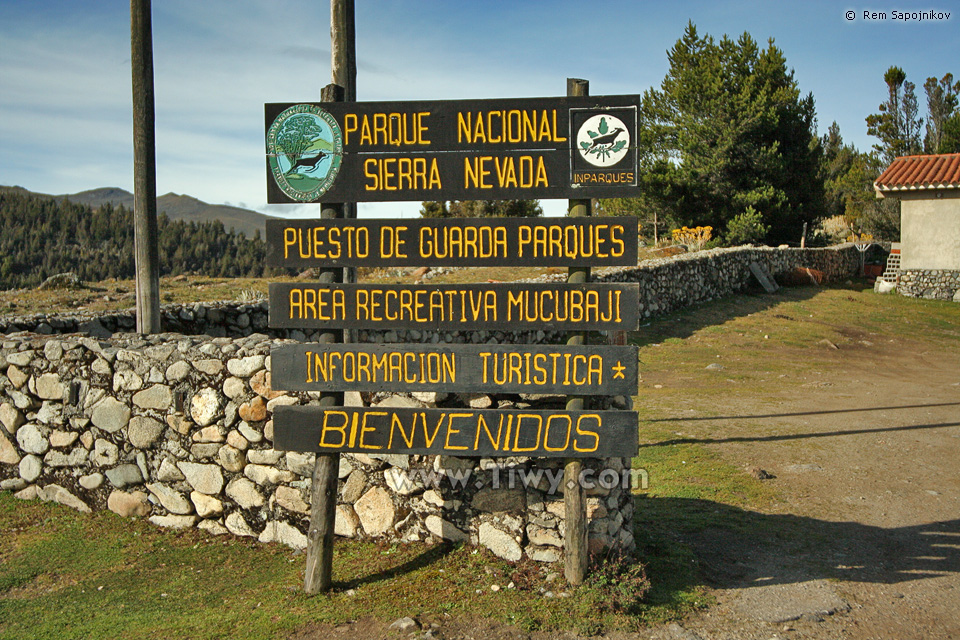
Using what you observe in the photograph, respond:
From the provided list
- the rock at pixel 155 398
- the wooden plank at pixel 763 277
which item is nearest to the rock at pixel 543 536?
the rock at pixel 155 398

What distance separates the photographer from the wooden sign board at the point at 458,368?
476cm

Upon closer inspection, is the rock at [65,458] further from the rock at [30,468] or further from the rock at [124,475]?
the rock at [124,475]

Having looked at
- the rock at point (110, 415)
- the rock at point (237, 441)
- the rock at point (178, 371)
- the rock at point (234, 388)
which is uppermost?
the rock at point (178, 371)

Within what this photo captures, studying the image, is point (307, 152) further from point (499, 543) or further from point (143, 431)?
point (499, 543)

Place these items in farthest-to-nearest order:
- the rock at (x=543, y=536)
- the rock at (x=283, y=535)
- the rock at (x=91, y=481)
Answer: the rock at (x=91, y=481) → the rock at (x=283, y=535) → the rock at (x=543, y=536)

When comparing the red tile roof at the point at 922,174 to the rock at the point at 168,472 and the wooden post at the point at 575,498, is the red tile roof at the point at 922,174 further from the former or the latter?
the rock at the point at 168,472

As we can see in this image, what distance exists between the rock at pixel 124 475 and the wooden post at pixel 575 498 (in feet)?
11.8

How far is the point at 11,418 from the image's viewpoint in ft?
21.6

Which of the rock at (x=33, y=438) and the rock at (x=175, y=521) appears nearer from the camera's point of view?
the rock at (x=175, y=521)

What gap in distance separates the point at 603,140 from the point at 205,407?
12.0 ft

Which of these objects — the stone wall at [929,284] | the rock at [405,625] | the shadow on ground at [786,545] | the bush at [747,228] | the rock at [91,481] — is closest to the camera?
the rock at [405,625]

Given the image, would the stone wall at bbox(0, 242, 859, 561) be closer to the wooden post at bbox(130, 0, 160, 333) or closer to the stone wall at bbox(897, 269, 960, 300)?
the wooden post at bbox(130, 0, 160, 333)

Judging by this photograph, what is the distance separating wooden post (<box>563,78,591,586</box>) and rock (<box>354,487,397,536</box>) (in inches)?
54.9

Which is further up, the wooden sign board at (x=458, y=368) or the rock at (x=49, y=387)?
the wooden sign board at (x=458, y=368)
